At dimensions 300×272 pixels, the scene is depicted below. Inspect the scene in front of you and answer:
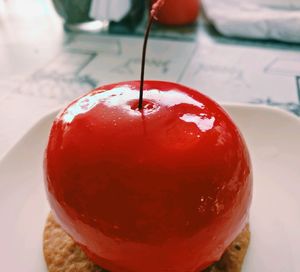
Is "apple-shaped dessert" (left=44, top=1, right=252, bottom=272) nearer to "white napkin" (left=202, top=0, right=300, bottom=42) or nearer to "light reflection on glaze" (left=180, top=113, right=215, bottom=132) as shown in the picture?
"light reflection on glaze" (left=180, top=113, right=215, bottom=132)

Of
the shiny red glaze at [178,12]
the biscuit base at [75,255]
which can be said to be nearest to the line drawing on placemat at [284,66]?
the shiny red glaze at [178,12]

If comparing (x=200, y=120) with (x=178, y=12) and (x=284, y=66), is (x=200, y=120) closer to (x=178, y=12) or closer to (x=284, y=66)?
(x=284, y=66)

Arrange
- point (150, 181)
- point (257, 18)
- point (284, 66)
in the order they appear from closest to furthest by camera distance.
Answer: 1. point (150, 181)
2. point (284, 66)
3. point (257, 18)

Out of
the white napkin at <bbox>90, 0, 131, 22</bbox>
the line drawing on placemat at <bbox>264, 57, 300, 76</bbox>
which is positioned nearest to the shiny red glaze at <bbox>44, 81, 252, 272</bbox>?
the line drawing on placemat at <bbox>264, 57, 300, 76</bbox>

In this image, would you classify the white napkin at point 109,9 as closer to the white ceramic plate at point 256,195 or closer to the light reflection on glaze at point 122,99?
the white ceramic plate at point 256,195

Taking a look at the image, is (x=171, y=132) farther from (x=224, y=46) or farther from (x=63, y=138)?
(x=224, y=46)

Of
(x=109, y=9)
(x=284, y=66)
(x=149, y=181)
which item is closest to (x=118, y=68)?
(x=109, y=9)
